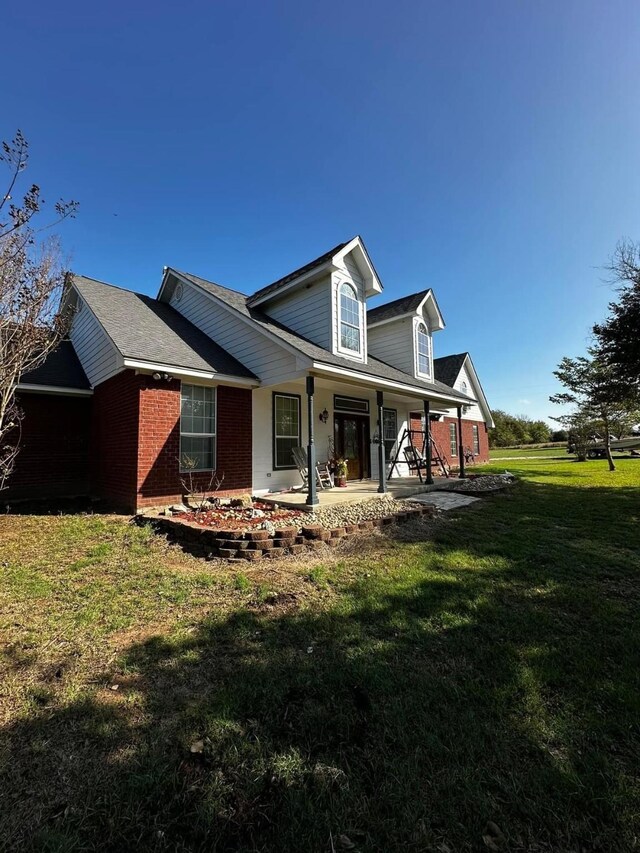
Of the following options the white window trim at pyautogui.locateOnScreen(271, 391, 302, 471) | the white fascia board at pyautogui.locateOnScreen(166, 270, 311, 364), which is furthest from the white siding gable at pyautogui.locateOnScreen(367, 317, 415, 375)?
the white fascia board at pyautogui.locateOnScreen(166, 270, 311, 364)

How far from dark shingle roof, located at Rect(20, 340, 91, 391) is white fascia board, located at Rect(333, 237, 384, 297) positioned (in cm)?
769

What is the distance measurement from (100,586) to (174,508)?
3231 mm

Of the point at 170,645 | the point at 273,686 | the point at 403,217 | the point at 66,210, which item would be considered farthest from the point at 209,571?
the point at 403,217

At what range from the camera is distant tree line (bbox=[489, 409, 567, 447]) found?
2079 inches

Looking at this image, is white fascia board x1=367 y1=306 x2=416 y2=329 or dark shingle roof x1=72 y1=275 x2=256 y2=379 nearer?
dark shingle roof x1=72 y1=275 x2=256 y2=379

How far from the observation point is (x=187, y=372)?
791 centimetres

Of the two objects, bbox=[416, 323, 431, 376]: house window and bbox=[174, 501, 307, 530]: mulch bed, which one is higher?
bbox=[416, 323, 431, 376]: house window

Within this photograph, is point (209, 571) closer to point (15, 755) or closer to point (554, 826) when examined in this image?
point (15, 755)

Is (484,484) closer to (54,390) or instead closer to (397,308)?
(397,308)

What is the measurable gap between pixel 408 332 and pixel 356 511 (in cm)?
845

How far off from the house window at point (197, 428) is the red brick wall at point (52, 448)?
388cm

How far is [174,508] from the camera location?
7418mm

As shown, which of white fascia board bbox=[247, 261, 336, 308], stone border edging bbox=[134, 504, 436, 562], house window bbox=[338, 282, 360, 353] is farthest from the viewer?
house window bbox=[338, 282, 360, 353]

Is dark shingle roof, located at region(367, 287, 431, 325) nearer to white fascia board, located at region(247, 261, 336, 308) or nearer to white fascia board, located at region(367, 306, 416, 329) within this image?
white fascia board, located at region(367, 306, 416, 329)
